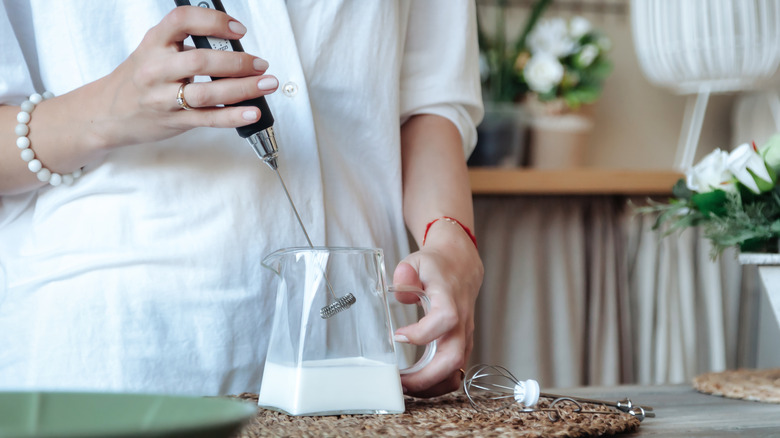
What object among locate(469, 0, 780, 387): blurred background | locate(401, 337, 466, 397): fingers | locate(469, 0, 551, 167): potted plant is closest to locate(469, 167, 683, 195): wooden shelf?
locate(469, 0, 780, 387): blurred background

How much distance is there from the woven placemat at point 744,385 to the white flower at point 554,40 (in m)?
1.08

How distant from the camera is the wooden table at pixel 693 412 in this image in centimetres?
46

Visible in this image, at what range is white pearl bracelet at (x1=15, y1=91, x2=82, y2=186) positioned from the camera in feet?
1.72

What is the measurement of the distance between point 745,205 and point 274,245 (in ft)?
1.42

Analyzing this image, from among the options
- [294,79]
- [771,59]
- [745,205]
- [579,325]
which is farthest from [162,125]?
[771,59]

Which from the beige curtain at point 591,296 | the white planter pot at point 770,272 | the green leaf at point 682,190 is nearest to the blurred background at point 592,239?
the beige curtain at point 591,296

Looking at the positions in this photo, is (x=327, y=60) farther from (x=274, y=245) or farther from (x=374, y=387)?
(x=374, y=387)

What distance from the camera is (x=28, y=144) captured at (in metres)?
0.53

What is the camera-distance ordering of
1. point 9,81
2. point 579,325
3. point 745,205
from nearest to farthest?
point 9,81 < point 745,205 < point 579,325

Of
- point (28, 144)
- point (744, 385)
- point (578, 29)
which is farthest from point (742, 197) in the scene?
point (578, 29)

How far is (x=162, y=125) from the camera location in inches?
19.6

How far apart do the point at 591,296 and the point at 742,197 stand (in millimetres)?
878

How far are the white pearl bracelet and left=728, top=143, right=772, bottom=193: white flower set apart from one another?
1.87 ft

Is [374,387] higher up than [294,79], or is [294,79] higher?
[294,79]
